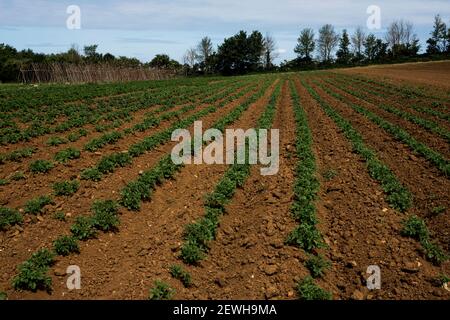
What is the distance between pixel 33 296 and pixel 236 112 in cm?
1448

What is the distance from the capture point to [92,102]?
70.9 ft

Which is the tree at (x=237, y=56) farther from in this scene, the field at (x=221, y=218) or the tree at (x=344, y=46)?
the field at (x=221, y=218)

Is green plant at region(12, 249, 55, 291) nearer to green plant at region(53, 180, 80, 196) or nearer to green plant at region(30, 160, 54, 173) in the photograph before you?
green plant at region(53, 180, 80, 196)

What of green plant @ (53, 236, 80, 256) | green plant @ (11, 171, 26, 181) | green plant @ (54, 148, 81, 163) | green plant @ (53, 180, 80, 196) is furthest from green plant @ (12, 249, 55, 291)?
green plant @ (54, 148, 81, 163)

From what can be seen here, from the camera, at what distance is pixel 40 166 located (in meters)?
9.90

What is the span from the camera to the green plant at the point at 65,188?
8.72m

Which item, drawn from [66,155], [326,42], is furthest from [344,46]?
[66,155]

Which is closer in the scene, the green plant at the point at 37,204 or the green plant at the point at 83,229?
the green plant at the point at 83,229

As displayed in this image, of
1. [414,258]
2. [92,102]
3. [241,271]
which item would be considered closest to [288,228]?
[241,271]

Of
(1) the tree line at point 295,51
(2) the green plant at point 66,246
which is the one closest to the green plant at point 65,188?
(2) the green plant at point 66,246

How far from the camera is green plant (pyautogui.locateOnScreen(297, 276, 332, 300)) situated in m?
5.76

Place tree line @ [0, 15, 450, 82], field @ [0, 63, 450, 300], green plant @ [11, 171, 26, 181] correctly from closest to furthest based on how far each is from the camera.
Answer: field @ [0, 63, 450, 300] → green plant @ [11, 171, 26, 181] → tree line @ [0, 15, 450, 82]

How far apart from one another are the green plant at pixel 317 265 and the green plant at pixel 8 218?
5.24 m

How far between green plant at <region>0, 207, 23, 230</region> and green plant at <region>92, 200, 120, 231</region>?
133 cm
